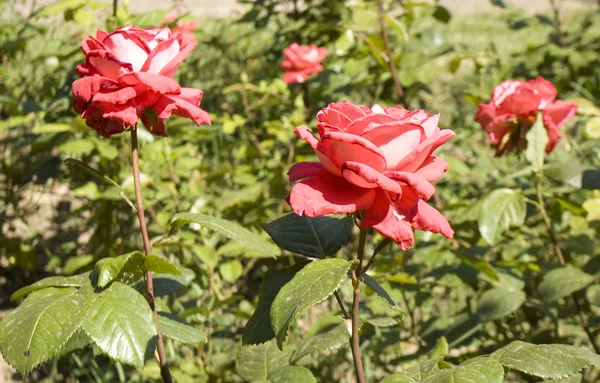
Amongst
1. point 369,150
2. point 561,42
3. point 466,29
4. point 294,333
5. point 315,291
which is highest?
point 369,150

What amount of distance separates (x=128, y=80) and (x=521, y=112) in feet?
2.90

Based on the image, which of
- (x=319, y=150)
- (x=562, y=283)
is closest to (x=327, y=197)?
(x=319, y=150)

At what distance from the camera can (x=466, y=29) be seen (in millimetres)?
6141

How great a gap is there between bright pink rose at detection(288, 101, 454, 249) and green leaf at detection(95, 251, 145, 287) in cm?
26

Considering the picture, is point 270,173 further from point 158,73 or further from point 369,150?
point 369,150

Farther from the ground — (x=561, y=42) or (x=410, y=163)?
(x=410, y=163)

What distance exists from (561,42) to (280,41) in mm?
1139

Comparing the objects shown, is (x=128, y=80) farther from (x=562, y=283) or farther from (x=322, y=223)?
(x=562, y=283)

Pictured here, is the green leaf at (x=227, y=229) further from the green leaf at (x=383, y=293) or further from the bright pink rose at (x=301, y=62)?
the bright pink rose at (x=301, y=62)

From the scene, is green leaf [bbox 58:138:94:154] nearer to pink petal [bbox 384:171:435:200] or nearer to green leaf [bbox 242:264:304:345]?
green leaf [bbox 242:264:304:345]

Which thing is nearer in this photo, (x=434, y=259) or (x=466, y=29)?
(x=434, y=259)

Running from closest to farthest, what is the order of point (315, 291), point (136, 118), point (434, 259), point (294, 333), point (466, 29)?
point (315, 291)
point (136, 118)
point (434, 259)
point (294, 333)
point (466, 29)

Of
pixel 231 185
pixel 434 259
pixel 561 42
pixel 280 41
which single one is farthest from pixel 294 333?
pixel 561 42

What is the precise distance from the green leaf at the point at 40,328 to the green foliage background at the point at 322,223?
0.06 m
